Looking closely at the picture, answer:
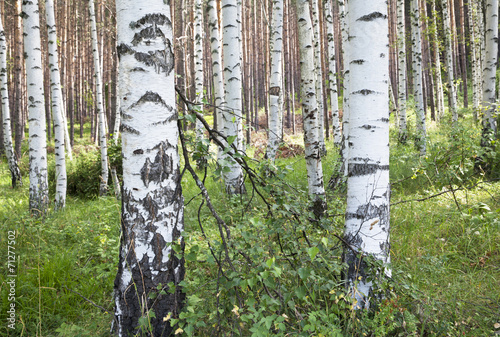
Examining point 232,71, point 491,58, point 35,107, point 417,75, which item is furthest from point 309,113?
point 417,75

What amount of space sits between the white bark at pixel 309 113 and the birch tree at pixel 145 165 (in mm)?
2520

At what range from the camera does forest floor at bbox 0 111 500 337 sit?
1.71 m

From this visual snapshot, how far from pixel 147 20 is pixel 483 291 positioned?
297 centimetres

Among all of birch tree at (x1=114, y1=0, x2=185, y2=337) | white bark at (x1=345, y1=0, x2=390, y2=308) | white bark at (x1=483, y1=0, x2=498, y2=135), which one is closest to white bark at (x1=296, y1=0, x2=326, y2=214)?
white bark at (x1=345, y1=0, x2=390, y2=308)

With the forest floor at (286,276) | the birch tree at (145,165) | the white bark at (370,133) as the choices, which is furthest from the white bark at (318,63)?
the birch tree at (145,165)

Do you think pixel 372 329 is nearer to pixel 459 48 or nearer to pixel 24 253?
pixel 24 253

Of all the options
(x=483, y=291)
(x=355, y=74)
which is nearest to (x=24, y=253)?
(x=355, y=74)

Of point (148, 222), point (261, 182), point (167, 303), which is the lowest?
point (167, 303)

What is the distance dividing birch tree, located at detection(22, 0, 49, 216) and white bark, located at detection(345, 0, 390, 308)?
4.86 m

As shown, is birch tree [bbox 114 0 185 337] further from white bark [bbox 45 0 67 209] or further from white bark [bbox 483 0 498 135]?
white bark [bbox 483 0 498 135]

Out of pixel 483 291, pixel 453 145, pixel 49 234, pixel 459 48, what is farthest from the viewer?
pixel 459 48

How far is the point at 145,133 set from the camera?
5.67 feet

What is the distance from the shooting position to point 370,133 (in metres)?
2.08

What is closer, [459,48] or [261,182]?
[261,182]
